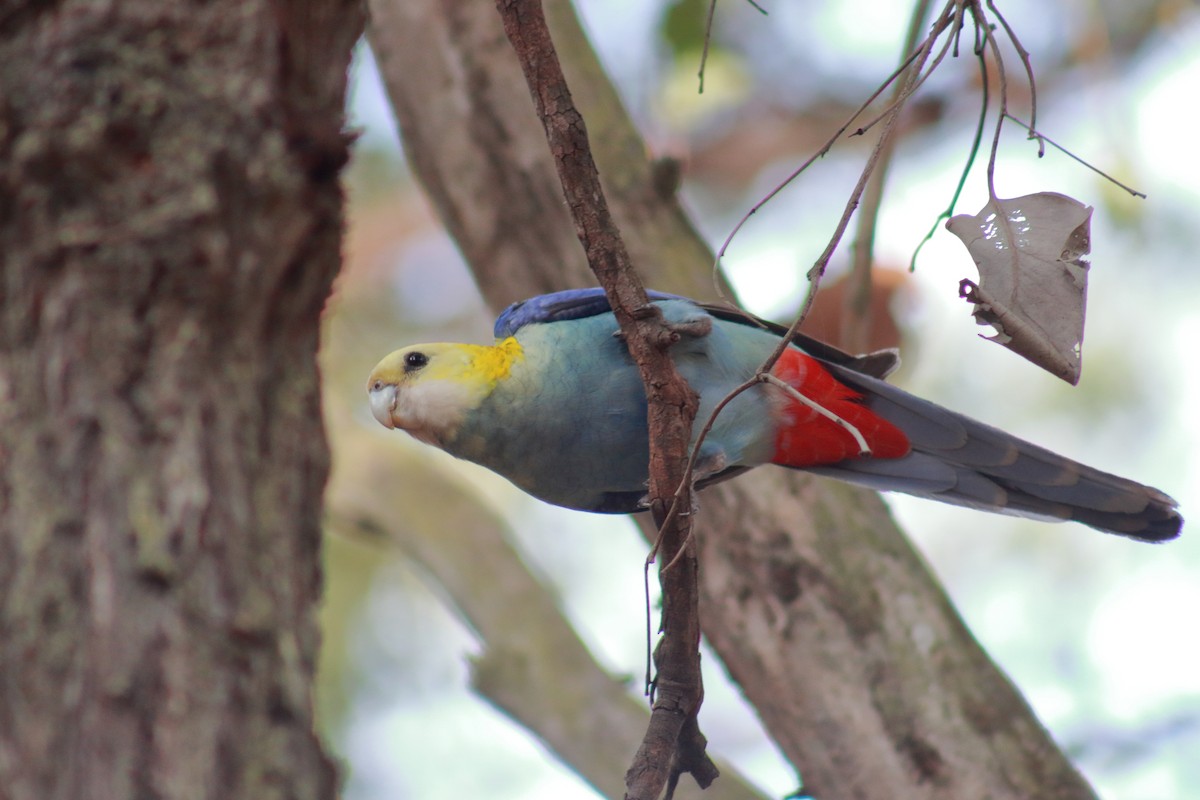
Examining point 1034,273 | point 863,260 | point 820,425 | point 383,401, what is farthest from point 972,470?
point 383,401

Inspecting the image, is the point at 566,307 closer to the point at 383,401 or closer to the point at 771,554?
the point at 383,401

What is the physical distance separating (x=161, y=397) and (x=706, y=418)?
1.32 m

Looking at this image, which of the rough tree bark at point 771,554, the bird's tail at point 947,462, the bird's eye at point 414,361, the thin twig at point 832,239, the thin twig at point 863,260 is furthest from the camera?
the thin twig at point 863,260

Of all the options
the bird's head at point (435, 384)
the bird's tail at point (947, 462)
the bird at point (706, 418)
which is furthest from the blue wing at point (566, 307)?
the bird's tail at point (947, 462)

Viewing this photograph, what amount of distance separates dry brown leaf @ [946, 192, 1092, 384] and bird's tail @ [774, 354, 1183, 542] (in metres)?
1.15

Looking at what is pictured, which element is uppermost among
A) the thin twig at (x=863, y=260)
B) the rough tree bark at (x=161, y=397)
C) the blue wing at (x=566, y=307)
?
the thin twig at (x=863, y=260)

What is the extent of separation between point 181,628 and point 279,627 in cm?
21

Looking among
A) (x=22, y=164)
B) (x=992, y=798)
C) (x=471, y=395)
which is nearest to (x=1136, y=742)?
(x=992, y=798)

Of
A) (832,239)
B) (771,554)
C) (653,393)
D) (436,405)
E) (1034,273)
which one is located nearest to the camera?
(832,239)

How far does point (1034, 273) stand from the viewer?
7.15 feet

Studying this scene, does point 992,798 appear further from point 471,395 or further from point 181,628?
point 181,628

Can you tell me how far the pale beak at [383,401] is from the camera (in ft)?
9.79

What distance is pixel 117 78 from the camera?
249 cm

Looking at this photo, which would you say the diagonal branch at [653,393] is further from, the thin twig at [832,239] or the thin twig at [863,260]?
the thin twig at [863,260]
